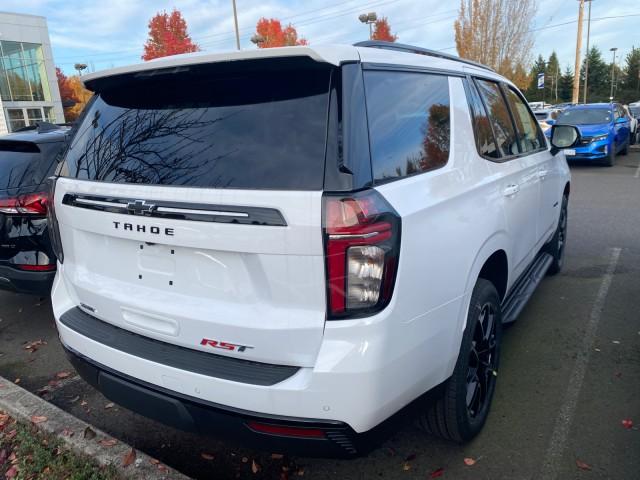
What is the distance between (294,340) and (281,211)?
47 centimetres

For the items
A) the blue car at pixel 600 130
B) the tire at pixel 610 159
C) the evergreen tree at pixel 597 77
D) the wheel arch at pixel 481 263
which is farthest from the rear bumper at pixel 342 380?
the evergreen tree at pixel 597 77

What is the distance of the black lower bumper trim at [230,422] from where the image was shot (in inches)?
74.2

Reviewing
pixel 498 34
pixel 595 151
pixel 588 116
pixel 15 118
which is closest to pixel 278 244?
pixel 595 151

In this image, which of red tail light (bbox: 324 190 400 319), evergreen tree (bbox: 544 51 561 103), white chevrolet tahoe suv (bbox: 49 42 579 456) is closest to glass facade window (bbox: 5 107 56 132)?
white chevrolet tahoe suv (bbox: 49 42 579 456)

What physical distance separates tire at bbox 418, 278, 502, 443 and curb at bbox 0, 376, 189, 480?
1.24m

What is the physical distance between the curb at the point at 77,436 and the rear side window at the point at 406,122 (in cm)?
173

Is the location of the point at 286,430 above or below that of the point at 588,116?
below

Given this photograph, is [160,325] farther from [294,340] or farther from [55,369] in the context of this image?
[55,369]

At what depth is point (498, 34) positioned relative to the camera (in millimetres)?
26812

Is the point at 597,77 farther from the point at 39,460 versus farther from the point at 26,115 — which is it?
the point at 39,460

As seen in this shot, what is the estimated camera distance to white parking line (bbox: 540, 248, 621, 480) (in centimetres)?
256

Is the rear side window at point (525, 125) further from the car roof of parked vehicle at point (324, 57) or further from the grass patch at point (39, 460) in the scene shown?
the grass patch at point (39, 460)

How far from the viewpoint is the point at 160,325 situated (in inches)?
85.4

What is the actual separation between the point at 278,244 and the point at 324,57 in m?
0.67
